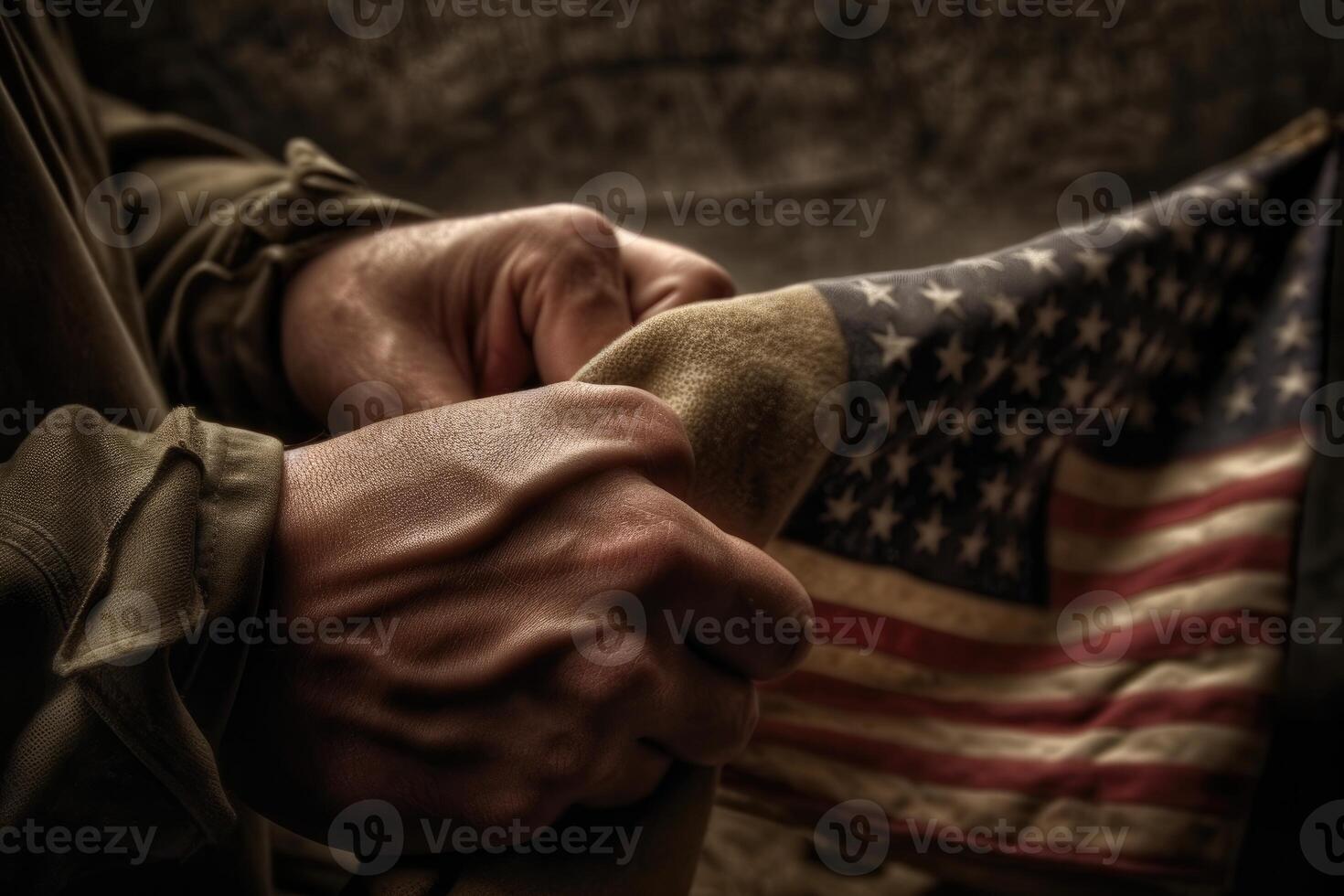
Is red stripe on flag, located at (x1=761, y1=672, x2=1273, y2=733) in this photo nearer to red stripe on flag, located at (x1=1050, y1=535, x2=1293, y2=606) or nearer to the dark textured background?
red stripe on flag, located at (x1=1050, y1=535, x2=1293, y2=606)

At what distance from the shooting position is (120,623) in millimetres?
418

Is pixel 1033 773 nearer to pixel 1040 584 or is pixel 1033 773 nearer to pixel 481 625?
pixel 1040 584

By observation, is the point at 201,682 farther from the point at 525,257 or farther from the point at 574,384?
the point at 525,257

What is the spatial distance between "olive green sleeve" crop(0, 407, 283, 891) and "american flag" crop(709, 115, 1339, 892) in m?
0.37

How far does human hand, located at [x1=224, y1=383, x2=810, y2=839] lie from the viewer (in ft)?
1.58

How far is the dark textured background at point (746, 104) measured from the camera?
3.78ft

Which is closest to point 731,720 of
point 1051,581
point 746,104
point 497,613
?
point 497,613

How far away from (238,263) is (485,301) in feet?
Answer: 0.81

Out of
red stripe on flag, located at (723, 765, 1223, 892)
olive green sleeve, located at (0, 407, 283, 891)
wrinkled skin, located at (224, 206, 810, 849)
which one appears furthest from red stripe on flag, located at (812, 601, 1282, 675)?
olive green sleeve, located at (0, 407, 283, 891)

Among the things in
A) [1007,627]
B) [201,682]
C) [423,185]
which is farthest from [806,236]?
[201,682]

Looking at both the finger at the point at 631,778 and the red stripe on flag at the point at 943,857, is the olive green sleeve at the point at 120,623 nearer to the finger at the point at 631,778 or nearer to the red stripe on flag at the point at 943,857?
the finger at the point at 631,778

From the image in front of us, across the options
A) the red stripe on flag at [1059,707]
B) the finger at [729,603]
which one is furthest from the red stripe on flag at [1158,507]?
the finger at [729,603]

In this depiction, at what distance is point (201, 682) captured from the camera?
18.6 inches

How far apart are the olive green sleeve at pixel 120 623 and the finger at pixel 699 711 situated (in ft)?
0.68
